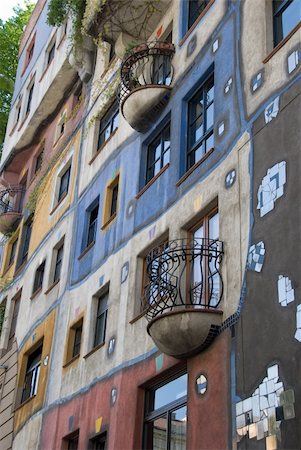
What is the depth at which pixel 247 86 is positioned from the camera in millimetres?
10859

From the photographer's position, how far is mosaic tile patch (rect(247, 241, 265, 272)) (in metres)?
9.09

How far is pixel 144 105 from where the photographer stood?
45.3ft

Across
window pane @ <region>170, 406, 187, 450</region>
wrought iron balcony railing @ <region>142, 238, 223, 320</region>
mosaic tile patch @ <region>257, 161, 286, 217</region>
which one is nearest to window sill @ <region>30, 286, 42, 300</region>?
wrought iron balcony railing @ <region>142, 238, 223, 320</region>

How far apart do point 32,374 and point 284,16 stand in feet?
33.5

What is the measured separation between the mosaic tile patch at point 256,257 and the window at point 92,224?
22.7 ft

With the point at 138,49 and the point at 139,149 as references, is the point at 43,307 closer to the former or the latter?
the point at 139,149

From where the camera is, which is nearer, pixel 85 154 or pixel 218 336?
pixel 218 336

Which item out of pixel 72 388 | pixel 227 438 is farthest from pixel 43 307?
pixel 227 438

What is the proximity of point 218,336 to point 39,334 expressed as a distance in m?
8.21

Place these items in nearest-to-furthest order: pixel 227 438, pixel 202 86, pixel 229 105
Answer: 1. pixel 227 438
2. pixel 229 105
3. pixel 202 86

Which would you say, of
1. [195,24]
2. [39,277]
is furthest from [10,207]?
[195,24]

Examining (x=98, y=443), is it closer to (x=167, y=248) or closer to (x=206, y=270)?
(x=167, y=248)

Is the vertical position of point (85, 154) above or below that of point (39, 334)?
above

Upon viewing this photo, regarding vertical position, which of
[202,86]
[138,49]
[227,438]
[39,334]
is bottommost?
[227,438]
